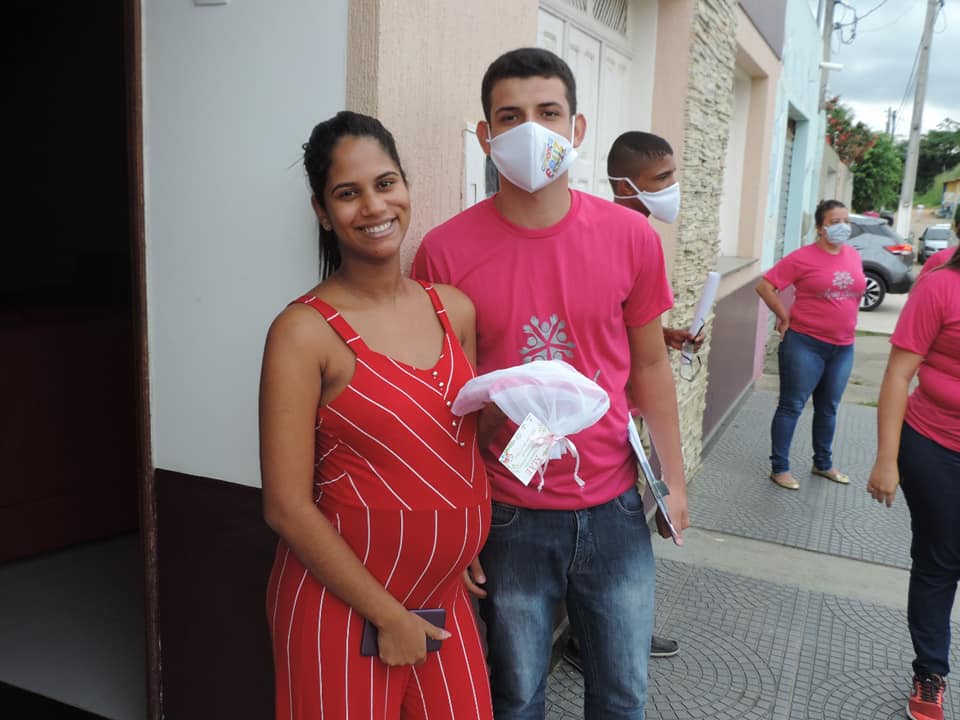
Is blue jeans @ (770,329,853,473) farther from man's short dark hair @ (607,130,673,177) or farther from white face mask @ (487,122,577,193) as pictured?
white face mask @ (487,122,577,193)

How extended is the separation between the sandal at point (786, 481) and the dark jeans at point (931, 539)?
2.73 metres

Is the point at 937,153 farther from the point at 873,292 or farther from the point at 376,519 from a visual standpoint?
the point at 376,519

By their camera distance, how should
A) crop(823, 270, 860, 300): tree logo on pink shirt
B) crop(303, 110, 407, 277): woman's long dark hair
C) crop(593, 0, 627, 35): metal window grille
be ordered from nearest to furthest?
crop(303, 110, 407, 277): woman's long dark hair < crop(593, 0, 627, 35): metal window grille < crop(823, 270, 860, 300): tree logo on pink shirt

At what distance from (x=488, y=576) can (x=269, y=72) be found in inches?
57.5

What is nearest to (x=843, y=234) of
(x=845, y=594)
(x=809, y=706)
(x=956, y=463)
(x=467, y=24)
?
(x=845, y=594)

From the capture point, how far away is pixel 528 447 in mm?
1517

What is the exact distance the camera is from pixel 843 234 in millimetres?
5539

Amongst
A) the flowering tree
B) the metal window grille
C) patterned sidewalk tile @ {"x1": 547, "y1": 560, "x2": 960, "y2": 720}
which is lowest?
patterned sidewalk tile @ {"x1": 547, "y1": 560, "x2": 960, "y2": 720}

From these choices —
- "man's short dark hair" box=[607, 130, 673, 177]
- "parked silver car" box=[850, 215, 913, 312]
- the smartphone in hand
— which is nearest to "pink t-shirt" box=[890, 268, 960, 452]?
"man's short dark hair" box=[607, 130, 673, 177]

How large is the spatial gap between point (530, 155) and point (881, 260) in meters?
16.5

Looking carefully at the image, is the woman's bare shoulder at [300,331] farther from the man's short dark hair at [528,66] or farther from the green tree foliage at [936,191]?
the green tree foliage at [936,191]

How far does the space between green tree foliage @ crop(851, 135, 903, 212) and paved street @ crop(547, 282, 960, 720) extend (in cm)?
4219

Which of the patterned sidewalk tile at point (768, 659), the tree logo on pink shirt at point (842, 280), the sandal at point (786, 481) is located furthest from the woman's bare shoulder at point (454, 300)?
the sandal at point (786, 481)

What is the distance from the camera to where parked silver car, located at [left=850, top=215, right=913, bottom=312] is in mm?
16234
